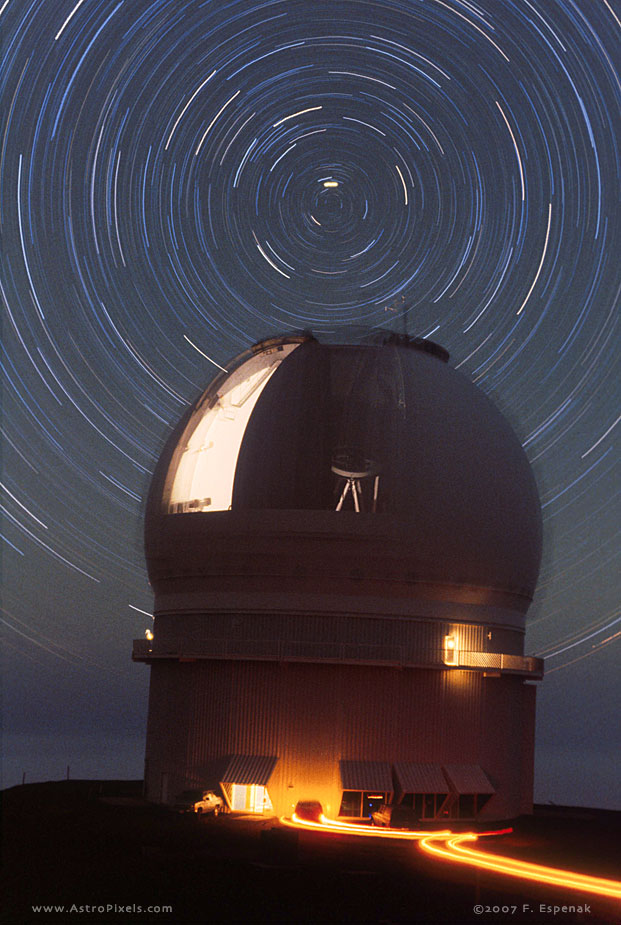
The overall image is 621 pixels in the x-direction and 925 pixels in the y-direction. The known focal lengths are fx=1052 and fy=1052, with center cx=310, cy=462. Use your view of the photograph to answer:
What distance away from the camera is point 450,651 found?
90.5 feet

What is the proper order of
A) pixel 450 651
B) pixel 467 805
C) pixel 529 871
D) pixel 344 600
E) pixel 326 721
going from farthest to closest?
pixel 450 651 → pixel 344 600 → pixel 467 805 → pixel 326 721 → pixel 529 871

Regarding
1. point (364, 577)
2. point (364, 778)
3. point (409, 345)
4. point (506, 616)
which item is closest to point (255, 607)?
point (364, 577)

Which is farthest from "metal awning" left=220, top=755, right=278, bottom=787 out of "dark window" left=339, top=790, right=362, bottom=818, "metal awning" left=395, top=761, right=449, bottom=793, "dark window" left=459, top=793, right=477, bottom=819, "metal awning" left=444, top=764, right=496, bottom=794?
"dark window" left=459, top=793, right=477, bottom=819

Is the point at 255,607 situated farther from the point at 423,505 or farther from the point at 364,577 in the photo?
the point at 423,505

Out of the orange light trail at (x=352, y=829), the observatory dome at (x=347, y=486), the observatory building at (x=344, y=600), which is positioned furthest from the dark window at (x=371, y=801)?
the observatory dome at (x=347, y=486)

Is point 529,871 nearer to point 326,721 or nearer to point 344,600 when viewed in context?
point 326,721

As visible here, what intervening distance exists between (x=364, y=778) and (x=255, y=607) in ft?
16.8

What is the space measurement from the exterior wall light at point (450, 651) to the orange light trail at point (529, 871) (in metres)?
6.12

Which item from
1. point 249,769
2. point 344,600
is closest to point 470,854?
point 249,769

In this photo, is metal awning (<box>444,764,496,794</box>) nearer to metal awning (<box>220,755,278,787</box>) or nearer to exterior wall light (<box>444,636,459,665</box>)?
exterior wall light (<box>444,636,459,665</box>)

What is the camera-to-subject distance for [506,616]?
2917 centimetres

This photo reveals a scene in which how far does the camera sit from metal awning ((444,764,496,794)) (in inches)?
1046

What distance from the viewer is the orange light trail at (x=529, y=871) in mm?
16609

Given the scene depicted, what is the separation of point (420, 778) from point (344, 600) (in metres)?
4.80
